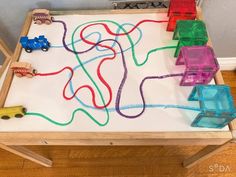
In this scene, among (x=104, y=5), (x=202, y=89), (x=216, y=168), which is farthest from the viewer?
(x=216, y=168)

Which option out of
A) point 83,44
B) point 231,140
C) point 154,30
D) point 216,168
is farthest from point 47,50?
point 216,168

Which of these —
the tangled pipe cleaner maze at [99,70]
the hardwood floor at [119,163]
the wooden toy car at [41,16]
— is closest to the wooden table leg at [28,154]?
the hardwood floor at [119,163]

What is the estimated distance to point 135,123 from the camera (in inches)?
26.9

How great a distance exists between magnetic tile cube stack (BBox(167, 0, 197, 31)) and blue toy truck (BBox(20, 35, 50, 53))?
45cm

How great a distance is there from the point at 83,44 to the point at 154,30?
0.88 ft

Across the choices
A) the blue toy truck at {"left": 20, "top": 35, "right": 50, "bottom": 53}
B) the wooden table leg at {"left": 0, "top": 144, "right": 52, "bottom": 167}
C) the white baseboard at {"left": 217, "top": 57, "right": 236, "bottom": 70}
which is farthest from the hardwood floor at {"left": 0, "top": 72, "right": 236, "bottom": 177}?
the blue toy truck at {"left": 20, "top": 35, "right": 50, "bottom": 53}

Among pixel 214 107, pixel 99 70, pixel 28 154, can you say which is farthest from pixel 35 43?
pixel 214 107

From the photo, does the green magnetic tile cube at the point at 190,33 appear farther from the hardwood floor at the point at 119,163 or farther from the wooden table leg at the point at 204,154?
the hardwood floor at the point at 119,163

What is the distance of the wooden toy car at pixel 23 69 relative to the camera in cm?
75

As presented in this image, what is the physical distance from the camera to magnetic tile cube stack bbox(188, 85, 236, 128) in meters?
0.61

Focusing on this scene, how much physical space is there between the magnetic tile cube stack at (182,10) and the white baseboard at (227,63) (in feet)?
2.07

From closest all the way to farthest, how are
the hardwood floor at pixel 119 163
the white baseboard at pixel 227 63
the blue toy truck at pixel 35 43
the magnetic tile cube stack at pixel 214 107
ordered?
the magnetic tile cube stack at pixel 214 107, the blue toy truck at pixel 35 43, the hardwood floor at pixel 119 163, the white baseboard at pixel 227 63

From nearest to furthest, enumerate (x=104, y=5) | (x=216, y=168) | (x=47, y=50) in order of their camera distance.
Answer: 1. (x=47, y=50)
2. (x=104, y=5)
3. (x=216, y=168)

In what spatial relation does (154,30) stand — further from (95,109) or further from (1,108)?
(1,108)
